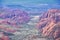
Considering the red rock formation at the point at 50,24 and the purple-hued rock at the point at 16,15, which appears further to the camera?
the purple-hued rock at the point at 16,15

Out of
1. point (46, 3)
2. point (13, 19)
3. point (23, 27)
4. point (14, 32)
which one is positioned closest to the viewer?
point (14, 32)

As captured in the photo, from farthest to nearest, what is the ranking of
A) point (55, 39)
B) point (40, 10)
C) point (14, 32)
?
point (40, 10) < point (14, 32) < point (55, 39)

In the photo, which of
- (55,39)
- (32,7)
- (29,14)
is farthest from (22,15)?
(55,39)

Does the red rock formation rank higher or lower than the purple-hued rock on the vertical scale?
lower

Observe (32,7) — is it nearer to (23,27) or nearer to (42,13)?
(42,13)

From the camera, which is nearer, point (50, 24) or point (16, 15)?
point (50, 24)

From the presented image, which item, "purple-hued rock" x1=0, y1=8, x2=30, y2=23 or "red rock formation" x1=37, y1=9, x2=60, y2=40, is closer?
"red rock formation" x1=37, y1=9, x2=60, y2=40

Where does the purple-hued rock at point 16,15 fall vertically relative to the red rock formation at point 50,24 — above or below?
above

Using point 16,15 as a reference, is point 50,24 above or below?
below
